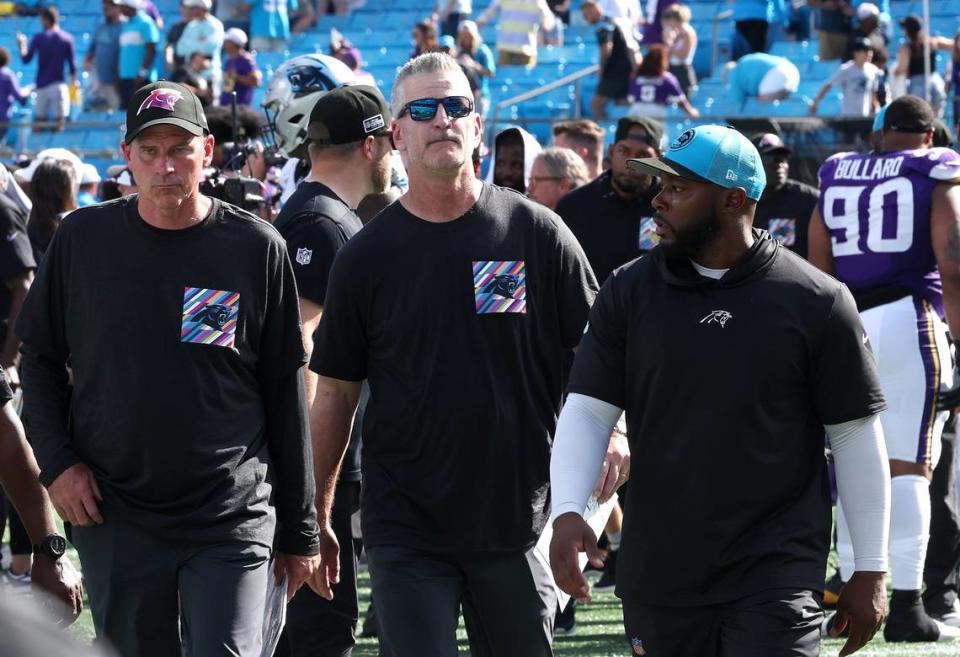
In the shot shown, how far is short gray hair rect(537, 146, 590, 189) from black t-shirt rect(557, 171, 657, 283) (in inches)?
32.4

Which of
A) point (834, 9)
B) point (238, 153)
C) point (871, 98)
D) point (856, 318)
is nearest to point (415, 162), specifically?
point (856, 318)

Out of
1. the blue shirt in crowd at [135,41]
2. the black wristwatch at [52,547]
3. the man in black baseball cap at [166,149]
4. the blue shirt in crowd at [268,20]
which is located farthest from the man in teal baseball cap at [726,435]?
the blue shirt in crowd at [268,20]

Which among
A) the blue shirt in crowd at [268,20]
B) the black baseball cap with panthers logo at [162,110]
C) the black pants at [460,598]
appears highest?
the blue shirt in crowd at [268,20]

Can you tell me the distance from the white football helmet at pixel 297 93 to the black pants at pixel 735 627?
8.98 ft

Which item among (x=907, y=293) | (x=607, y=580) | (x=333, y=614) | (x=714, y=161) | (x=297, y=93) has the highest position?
(x=297, y=93)

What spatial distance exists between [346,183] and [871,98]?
1108 centimetres

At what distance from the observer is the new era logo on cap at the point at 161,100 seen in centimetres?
422

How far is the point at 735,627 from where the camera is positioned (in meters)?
3.68

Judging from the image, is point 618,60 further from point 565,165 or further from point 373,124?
point 373,124

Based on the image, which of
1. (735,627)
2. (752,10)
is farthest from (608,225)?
(752,10)

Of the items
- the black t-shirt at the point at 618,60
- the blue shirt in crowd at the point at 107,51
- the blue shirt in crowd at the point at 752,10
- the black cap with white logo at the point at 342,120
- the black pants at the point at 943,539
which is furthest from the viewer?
the blue shirt in crowd at the point at 107,51

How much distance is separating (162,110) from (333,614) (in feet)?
5.48

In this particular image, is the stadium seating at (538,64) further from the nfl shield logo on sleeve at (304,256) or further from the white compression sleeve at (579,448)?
the white compression sleeve at (579,448)

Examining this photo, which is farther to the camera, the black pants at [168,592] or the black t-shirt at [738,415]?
the black pants at [168,592]
